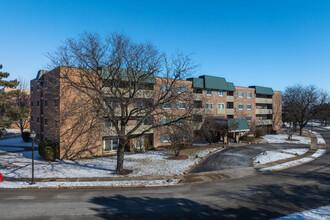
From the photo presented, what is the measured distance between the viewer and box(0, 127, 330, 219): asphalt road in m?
10.2

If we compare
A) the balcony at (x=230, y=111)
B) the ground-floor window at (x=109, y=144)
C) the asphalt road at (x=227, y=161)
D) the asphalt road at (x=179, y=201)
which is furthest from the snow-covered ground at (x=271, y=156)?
the ground-floor window at (x=109, y=144)

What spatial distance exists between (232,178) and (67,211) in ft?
40.5

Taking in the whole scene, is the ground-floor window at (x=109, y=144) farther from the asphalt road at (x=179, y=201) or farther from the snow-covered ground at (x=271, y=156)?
the snow-covered ground at (x=271, y=156)

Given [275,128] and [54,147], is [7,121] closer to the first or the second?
[54,147]

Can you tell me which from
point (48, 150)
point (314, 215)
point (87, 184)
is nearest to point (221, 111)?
point (48, 150)

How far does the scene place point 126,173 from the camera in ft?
59.2

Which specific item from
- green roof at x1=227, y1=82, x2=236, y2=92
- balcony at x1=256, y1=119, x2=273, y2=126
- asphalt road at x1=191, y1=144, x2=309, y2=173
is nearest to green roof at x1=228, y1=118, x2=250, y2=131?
asphalt road at x1=191, y1=144, x2=309, y2=173

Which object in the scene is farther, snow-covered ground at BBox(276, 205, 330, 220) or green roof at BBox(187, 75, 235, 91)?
green roof at BBox(187, 75, 235, 91)

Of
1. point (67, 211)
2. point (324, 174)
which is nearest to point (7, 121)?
point (67, 211)

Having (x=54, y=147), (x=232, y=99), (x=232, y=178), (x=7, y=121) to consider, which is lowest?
(x=232, y=178)

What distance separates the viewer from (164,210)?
10.7 metres

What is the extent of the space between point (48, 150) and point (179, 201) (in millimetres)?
17109

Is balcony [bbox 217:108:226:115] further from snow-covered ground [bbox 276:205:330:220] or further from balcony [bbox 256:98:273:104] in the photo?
snow-covered ground [bbox 276:205:330:220]

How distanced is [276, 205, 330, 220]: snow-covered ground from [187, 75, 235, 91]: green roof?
28132mm
